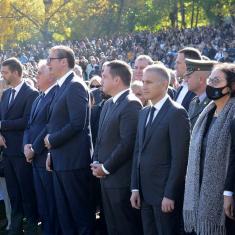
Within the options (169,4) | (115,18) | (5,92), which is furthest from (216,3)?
(5,92)

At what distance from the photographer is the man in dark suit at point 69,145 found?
5941 mm

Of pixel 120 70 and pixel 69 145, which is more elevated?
pixel 120 70

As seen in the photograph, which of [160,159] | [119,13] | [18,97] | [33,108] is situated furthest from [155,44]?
[160,159]

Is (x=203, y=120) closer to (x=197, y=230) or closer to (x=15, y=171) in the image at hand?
(x=197, y=230)

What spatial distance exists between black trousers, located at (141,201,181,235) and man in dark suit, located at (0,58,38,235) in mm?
2356

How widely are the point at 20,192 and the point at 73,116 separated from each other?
1789mm

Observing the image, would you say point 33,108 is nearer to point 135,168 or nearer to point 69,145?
point 69,145

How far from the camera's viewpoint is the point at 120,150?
536cm

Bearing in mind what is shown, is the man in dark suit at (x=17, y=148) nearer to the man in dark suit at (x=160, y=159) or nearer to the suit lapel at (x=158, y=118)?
the man in dark suit at (x=160, y=159)

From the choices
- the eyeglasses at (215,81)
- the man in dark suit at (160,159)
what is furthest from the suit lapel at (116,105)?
the eyeglasses at (215,81)

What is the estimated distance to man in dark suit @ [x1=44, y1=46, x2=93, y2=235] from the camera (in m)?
5.94

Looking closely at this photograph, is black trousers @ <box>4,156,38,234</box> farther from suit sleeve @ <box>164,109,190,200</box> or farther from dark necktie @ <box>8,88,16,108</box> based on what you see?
suit sleeve @ <box>164,109,190,200</box>

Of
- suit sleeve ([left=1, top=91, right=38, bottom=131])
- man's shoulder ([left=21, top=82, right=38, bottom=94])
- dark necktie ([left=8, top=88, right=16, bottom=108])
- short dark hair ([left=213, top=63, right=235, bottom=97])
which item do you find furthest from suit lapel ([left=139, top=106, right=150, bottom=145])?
dark necktie ([left=8, top=88, right=16, bottom=108])

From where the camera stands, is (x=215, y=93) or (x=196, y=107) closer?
(x=215, y=93)
